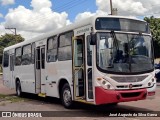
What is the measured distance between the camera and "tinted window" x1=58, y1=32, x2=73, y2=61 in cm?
1266

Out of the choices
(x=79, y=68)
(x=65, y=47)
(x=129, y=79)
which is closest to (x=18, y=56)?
(x=65, y=47)

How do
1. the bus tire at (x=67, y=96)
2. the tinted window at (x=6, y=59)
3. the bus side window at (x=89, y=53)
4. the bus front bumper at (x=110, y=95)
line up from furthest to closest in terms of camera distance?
the tinted window at (x=6, y=59)
the bus tire at (x=67, y=96)
the bus side window at (x=89, y=53)
the bus front bumper at (x=110, y=95)

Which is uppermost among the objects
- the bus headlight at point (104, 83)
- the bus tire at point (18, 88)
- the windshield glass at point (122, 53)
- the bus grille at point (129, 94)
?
the windshield glass at point (122, 53)

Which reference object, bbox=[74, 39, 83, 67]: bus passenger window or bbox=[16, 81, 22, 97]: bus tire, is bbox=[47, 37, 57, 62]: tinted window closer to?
bbox=[74, 39, 83, 67]: bus passenger window

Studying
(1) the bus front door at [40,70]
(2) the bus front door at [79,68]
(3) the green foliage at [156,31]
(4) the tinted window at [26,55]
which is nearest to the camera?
(2) the bus front door at [79,68]

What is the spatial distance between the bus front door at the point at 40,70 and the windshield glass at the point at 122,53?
517 centimetres

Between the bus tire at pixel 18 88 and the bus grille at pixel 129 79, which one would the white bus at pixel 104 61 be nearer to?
the bus grille at pixel 129 79

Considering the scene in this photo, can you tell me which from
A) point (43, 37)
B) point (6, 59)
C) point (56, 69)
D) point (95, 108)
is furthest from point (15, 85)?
point (95, 108)

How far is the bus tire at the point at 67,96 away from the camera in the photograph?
41.4ft

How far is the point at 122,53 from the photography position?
10.9 metres

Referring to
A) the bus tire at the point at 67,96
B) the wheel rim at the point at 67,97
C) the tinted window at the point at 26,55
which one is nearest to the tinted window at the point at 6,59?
the tinted window at the point at 26,55

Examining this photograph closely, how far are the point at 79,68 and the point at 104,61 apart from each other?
146cm

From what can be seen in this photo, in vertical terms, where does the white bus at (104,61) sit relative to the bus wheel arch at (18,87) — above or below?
above

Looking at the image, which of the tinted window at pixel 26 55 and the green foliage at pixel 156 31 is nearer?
the tinted window at pixel 26 55
